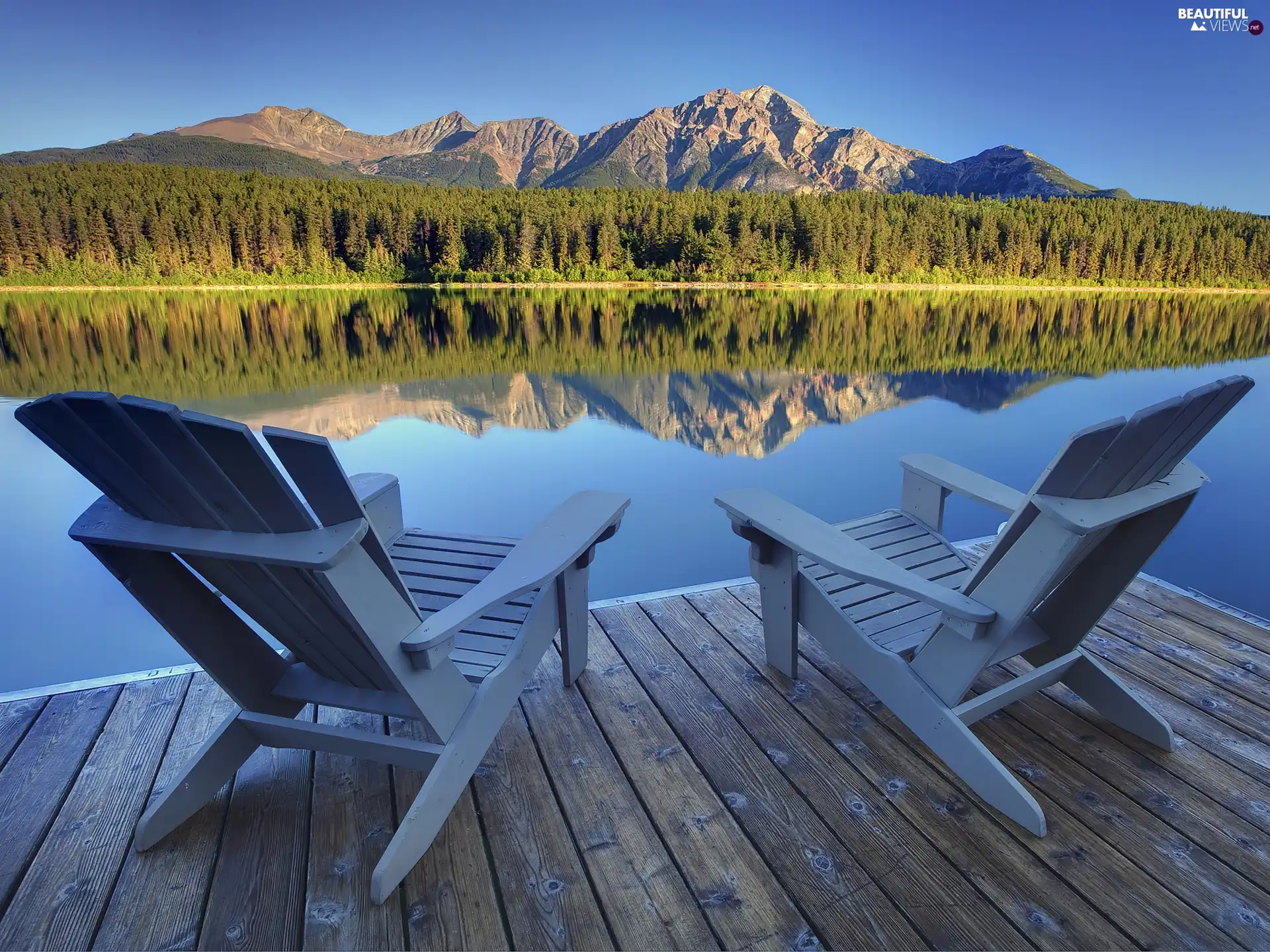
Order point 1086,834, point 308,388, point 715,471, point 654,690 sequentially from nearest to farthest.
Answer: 1. point 1086,834
2. point 654,690
3. point 715,471
4. point 308,388

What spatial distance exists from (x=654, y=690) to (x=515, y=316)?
20.2 meters

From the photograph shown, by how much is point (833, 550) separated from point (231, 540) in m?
1.26

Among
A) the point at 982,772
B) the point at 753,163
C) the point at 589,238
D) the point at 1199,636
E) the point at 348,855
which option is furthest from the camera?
the point at 753,163

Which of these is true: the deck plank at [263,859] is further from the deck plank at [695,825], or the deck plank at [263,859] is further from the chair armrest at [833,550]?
the chair armrest at [833,550]

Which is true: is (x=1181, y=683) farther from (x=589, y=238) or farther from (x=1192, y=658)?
(x=589, y=238)

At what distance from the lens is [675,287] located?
3925cm

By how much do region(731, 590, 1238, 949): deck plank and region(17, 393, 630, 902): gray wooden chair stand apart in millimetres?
1166

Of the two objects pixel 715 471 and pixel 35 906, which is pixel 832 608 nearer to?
pixel 35 906

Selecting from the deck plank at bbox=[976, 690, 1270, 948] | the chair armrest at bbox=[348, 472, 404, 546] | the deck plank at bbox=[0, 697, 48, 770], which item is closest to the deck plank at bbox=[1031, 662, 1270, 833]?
the deck plank at bbox=[976, 690, 1270, 948]

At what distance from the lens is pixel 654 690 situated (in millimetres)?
2082

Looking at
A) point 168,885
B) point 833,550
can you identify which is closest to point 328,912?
point 168,885

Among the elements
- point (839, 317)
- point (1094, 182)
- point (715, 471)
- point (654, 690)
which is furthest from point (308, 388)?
point (1094, 182)

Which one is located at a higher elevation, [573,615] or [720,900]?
[573,615]

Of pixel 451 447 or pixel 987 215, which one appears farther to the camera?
pixel 987 215
